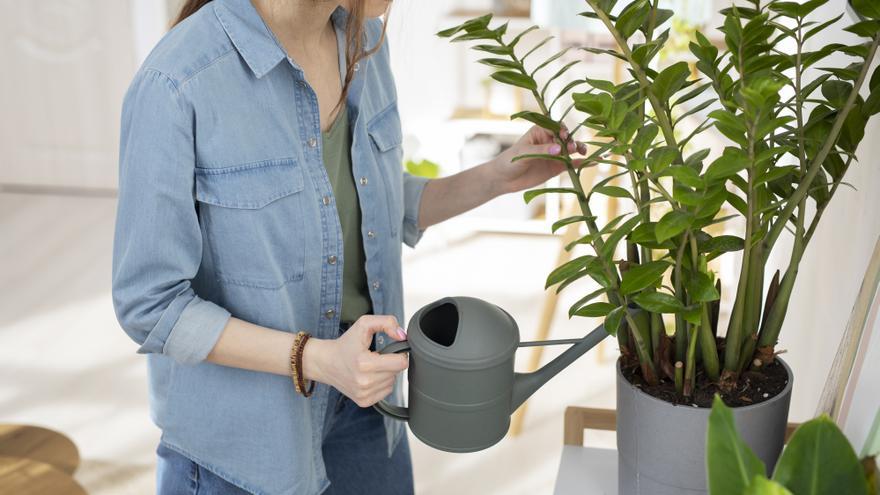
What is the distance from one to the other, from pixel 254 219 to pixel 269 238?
0.03 m

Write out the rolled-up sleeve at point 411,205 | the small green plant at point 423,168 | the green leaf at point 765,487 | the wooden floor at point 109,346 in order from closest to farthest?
the green leaf at point 765,487, the rolled-up sleeve at point 411,205, the wooden floor at point 109,346, the small green plant at point 423,168

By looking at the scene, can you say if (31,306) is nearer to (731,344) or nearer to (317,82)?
(317,82)

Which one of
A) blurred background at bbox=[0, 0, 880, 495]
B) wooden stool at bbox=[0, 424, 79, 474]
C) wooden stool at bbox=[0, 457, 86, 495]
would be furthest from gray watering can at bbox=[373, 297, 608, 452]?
wooden stool at bbox=[0, 424, 79, 474]

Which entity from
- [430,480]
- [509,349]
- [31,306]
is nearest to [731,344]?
[509,349]

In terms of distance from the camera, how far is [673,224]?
733mm

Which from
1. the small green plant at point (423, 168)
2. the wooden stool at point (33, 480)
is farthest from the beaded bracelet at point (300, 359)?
the small green plant at point (423, 168)

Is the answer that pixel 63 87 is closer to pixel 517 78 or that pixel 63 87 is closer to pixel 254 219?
pixel 254 219

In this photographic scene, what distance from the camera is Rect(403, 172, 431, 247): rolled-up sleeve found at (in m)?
1.40

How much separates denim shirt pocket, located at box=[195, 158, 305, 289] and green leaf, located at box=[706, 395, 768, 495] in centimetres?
61

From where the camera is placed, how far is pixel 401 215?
4.23ft

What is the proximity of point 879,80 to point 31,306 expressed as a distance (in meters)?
3.28

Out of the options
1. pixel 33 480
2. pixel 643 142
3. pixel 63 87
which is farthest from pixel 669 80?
pixel 63 87

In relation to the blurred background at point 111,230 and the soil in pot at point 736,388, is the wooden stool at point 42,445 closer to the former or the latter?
the blurred background at point 111,230

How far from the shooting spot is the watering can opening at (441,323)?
955mm
